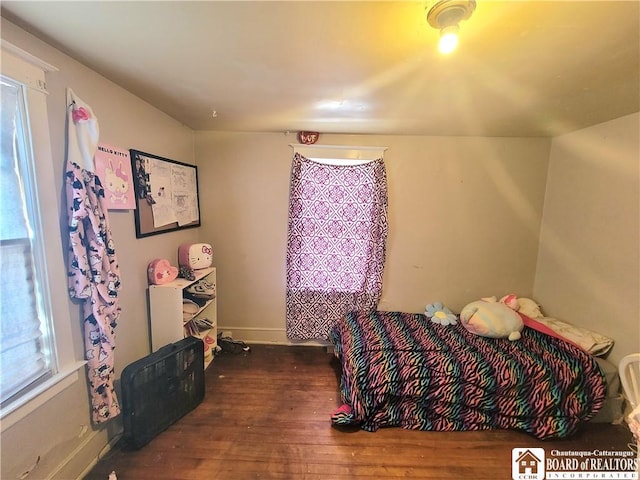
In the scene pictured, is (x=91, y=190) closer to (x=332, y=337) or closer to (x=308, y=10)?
(x=308, y=10)

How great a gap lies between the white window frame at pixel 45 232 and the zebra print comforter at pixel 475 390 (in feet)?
5.39

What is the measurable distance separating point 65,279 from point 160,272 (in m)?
0.66

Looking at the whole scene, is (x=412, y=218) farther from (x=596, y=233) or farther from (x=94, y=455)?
(x=94, y=455)

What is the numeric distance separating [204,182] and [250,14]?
1926 mm

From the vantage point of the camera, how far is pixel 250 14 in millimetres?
953

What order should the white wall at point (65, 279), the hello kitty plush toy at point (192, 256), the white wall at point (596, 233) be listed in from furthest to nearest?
the hello kitty plush toy at point (192, 256), the white wall at point (596, 233), the white wall at point (65, 279)

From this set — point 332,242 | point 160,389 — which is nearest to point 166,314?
point 160,389

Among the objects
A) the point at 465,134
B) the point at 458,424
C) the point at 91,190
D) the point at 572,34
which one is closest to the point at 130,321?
the point at 91,190

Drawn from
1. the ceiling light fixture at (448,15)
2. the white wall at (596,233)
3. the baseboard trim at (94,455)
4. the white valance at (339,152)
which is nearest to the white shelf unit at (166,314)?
the baseboard trim at (94,455)

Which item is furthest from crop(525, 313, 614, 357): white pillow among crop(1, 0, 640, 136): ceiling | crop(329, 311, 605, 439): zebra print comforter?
crop(1, 0, 640, 136): ceiling

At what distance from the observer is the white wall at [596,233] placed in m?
1.85

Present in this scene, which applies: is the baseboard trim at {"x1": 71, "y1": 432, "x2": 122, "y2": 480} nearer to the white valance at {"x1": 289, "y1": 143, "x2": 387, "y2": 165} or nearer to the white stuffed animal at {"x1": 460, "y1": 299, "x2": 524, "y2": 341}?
the white valance at {"x1": 289, "y1": 143, "x2": 387, "y2": 165}

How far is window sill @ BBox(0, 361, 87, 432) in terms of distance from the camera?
1018 mm

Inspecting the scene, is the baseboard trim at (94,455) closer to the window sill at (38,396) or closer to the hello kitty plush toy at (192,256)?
the window sill at (38,396)
